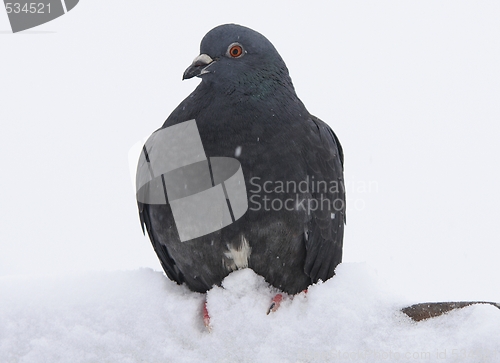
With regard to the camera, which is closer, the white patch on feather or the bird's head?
the white patch on feather

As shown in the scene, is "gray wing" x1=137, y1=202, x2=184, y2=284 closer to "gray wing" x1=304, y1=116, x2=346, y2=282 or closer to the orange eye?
"gray wing" x1=304, y1=116, x2=346, y2=282

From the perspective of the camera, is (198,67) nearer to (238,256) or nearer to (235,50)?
(235,50)

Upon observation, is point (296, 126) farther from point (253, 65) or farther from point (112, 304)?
point (112, 304)

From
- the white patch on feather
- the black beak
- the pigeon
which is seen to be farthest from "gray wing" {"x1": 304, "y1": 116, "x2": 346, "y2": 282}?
the black beak

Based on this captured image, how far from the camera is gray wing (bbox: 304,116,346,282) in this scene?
4277mm

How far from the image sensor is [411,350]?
2902mm

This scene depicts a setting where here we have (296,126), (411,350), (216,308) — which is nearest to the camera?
(411,350)

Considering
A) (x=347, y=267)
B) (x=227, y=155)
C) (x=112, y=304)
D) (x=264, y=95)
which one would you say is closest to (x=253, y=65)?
(x=264, y=95)

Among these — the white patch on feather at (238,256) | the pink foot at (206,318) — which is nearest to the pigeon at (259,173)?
the white patch on feather at (238,256)

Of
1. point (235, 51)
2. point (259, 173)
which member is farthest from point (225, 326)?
point (235, 51)

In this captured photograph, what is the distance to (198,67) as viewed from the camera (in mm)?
4379

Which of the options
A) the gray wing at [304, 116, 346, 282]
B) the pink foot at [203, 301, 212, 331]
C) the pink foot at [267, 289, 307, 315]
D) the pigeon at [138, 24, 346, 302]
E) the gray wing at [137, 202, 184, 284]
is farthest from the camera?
the gray wing at [137, 202, 184, 284]

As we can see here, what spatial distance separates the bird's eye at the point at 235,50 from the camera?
14.3 ft

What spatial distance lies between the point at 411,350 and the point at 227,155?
1.82 metres
